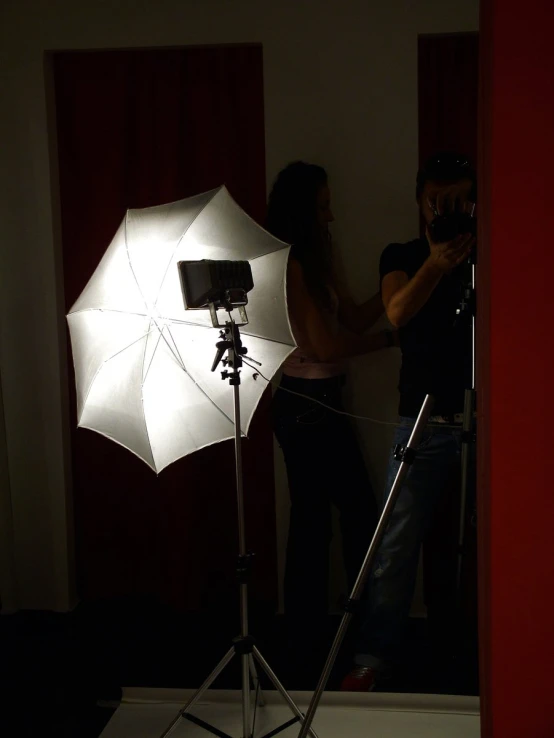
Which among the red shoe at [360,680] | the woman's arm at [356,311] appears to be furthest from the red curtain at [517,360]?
the woman's arm at [356,311]

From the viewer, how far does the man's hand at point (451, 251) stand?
1.84m

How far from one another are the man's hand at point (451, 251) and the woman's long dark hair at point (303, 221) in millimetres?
456

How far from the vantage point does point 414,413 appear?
86.9 inches

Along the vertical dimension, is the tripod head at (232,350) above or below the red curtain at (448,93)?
below

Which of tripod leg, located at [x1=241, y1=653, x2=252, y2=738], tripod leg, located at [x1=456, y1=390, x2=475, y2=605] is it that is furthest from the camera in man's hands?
tripod leg, located at [x1=241, y1=653, x2=252, y2=738]

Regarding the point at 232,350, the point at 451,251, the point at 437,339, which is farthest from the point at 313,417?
the point at 232,350

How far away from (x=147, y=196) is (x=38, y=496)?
123cm

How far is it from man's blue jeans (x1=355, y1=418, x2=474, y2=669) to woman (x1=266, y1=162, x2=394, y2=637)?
22cm

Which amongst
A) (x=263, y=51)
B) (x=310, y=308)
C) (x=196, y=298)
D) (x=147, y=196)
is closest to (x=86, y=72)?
(x=147, y=196)

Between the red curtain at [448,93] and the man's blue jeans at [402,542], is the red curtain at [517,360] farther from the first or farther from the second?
the red curtain at [448,93]

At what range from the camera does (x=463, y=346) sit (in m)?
2.15

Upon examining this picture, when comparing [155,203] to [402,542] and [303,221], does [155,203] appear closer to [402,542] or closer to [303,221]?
[303,221]

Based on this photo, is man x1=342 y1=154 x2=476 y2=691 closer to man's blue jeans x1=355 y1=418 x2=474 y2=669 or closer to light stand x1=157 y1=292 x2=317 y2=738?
man's blue jeans x1=355 y1=418 x2=474 y2=669

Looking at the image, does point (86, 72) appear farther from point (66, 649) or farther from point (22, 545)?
point (66, 649)
